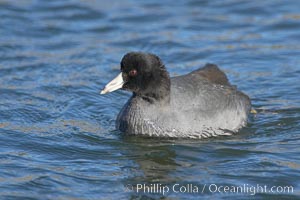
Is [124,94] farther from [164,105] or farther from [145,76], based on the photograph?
[145,76]

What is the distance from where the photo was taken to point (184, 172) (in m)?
8.96

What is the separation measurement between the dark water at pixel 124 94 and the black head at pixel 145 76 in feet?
1.88

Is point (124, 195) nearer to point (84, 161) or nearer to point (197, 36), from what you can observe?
point (84, 161)

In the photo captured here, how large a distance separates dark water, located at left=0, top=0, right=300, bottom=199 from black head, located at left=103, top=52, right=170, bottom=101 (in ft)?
1.88

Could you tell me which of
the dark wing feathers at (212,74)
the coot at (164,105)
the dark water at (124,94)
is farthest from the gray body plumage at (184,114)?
the dark wing feathers at (212,74)

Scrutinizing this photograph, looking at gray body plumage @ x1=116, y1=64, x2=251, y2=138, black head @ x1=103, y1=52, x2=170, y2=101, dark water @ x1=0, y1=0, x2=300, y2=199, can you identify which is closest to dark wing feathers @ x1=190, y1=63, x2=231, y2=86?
gray body plumage @ x1=116, y1=64, x2=251, y2=138

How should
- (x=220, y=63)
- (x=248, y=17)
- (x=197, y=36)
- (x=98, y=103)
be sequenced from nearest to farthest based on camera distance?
(x=98, y=103) → (x=220, y=63) → (x=197, y=36) → (x=248, y=17)

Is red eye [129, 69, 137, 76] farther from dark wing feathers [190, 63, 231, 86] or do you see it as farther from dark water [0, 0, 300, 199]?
dark wing feathers [190, 63, 231, 86]

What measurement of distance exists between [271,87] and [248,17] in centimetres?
381

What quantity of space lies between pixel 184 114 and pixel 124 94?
2.19 m

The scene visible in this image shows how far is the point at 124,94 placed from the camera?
11906 millimetres

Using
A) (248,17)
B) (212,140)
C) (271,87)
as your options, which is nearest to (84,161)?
(212,140)

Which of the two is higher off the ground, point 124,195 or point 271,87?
point 271,87

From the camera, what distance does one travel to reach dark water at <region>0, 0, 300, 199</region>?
8.77 metres
